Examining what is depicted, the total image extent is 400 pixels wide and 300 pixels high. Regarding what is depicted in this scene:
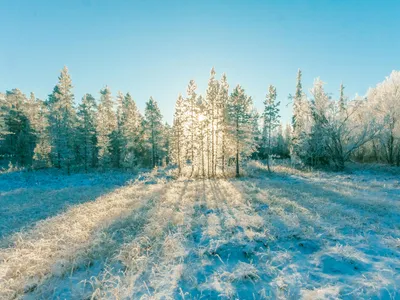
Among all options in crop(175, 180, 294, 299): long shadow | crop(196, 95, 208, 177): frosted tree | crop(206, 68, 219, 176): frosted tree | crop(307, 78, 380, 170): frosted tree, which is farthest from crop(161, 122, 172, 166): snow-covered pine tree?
crop(175, 180, 294, 299): long shadow

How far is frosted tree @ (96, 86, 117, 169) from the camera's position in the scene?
33656mm

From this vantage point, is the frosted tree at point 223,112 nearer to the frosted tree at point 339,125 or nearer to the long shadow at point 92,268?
the frosted tree at point 339,125

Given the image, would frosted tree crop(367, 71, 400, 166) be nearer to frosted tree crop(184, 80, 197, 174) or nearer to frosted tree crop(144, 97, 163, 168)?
frosted tree crop(184, 80, 197, 174)

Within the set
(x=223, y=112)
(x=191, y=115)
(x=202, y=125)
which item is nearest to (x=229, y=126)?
(x=223, y=112)

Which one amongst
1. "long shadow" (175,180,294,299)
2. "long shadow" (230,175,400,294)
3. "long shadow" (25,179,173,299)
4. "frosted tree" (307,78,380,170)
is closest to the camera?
"long shadow" (175,180,294,299)

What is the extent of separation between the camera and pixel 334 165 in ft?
95.0

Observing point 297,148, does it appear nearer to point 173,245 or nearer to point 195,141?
point 195,141

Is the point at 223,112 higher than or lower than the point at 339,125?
higher

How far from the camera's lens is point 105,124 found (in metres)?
35.0

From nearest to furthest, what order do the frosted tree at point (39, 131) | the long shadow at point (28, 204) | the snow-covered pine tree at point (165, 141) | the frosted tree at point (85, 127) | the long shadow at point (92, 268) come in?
the long shadow at point (92, 268) → the long shadow at point (28, 204) → the frosted tree at point (39, 131) → the frosted tree at point (85, 127) → the snow-covered pine tree at point (165, 141)

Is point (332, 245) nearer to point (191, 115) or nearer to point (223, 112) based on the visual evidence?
point (223, 112)

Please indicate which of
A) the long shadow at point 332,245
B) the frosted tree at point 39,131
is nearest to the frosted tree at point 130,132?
the frosted tree at point 39,131

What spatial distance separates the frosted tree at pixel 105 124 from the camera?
1325 inches

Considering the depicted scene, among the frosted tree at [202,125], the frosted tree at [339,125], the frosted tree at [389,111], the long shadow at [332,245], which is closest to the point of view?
the long shadow at [332,245]
